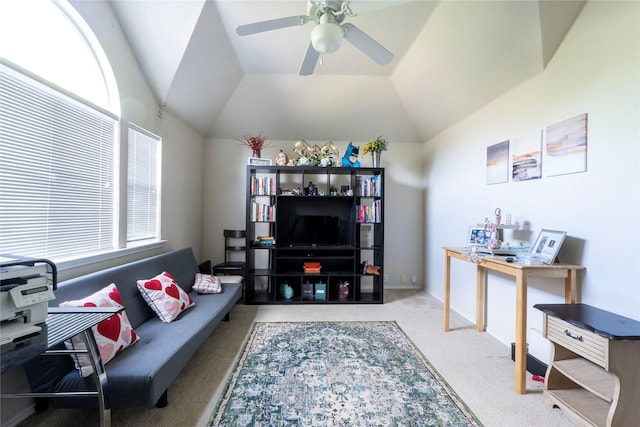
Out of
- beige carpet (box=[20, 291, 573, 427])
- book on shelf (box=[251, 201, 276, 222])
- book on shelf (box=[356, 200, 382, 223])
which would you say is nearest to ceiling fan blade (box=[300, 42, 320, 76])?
book on shelf (box=[251, 201, 276, 222])

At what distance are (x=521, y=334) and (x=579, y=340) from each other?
364 millimetres

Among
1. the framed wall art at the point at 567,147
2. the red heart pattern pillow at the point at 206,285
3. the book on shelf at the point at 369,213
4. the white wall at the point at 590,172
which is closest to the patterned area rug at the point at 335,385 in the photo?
the red heart pattern pillow at the point at 206,285

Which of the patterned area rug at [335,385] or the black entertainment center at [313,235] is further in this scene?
the black entertainment center at [313,235]

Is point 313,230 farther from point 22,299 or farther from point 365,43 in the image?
point 22,299

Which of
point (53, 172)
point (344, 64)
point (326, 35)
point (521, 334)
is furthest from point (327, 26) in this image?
point (521, 334)

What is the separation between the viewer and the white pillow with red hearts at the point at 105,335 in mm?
1358

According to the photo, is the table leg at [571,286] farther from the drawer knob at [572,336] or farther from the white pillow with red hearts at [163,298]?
the white pillow with red hearts at [163,298]

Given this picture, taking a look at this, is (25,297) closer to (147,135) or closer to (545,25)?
(147,135)

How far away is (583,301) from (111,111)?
402 centimetres

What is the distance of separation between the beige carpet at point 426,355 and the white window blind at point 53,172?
1.10m

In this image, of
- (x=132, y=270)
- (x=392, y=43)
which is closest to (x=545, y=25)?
(x=392, y=43)

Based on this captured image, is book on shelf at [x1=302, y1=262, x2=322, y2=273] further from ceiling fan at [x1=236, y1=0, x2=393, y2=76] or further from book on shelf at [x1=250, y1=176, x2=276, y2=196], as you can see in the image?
ceiling fan at [x1=236, y1=0, x2=393, y2=76]

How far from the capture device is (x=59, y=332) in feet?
3.52

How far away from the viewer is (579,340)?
137 cm
